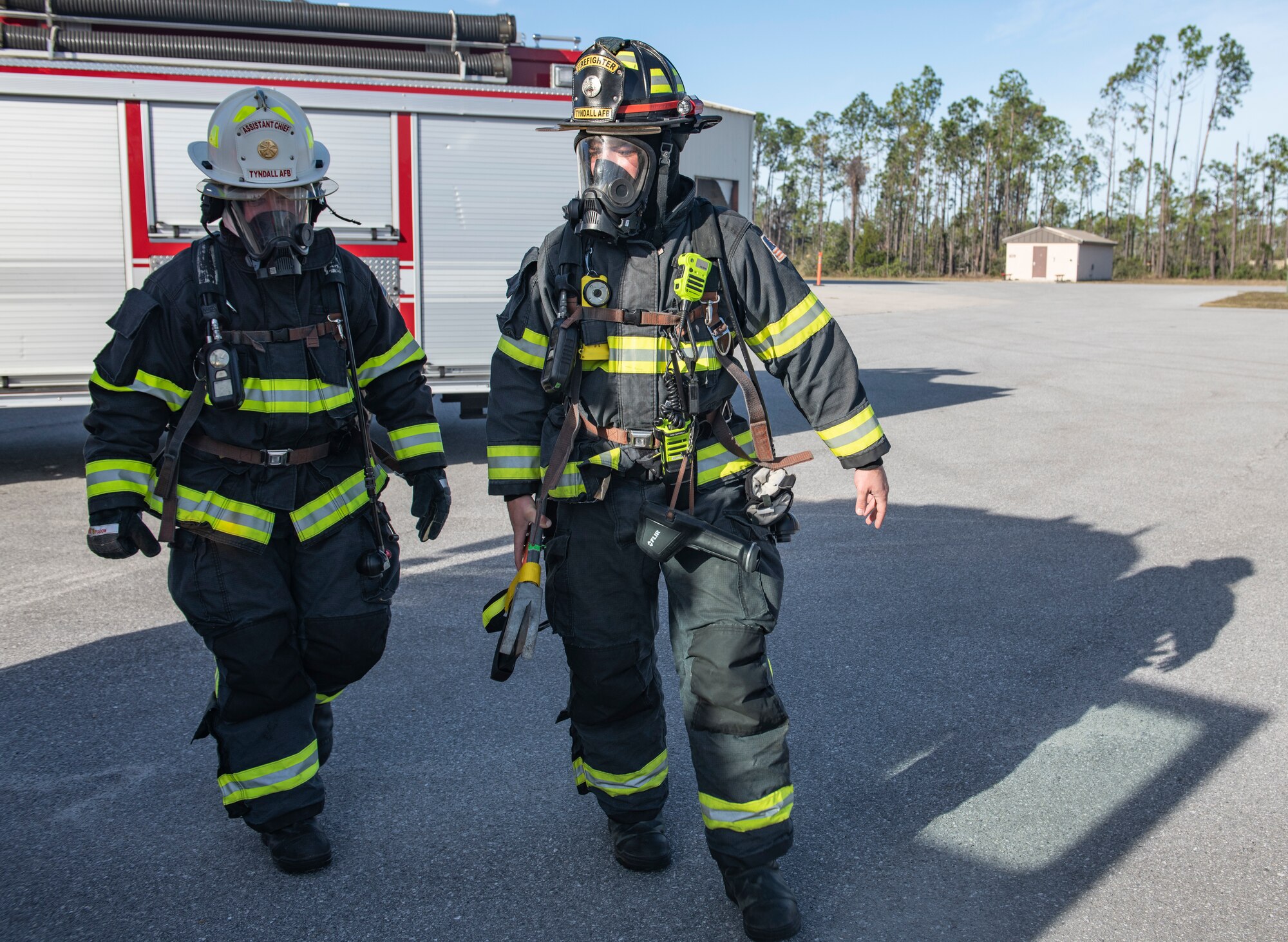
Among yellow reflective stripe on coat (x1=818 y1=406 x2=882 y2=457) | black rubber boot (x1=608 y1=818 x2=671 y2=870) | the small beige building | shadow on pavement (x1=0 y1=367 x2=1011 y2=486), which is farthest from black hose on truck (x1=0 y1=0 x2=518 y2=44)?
the small beige building

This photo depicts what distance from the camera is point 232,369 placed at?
283 centimetres

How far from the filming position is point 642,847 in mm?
2941

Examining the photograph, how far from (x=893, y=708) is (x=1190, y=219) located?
84.3 m

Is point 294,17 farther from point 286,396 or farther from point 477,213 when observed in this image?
point 286,396

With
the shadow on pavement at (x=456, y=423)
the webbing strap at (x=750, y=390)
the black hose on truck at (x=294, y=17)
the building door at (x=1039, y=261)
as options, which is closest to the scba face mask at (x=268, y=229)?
the webbing strap at (x=750, y=390)

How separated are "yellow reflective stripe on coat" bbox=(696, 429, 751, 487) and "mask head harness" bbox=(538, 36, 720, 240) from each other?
1.94ft

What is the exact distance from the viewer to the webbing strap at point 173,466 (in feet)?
9.43

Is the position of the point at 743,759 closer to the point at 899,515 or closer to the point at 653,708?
the point at 653,708

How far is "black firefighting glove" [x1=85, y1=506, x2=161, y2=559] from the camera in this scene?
282cm

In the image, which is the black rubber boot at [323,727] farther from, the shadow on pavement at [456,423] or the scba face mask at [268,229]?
the shadow on pavement at [456,423]

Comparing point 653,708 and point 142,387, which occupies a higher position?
point 142,387

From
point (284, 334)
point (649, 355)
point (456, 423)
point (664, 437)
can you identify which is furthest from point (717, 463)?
point (456, 423)

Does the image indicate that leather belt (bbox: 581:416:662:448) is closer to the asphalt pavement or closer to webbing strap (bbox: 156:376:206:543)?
webbing strap (bbox: 156:376:206:543)

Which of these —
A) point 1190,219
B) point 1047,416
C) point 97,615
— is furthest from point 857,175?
point 97,615
